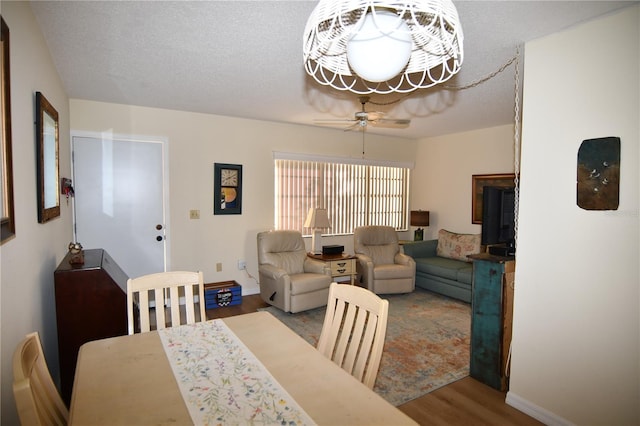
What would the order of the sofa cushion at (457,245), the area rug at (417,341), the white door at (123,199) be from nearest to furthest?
the area rug at (417,341), the white door at (123,199), the sofa cushion at (457,245)

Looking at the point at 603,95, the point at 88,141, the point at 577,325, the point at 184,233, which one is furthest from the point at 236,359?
the point at 88,141

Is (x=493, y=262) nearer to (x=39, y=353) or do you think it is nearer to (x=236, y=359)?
(x=236, y=359)

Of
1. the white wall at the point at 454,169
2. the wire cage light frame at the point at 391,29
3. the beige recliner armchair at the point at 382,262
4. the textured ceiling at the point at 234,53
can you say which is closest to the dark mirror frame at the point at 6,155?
the textured ceiling at the point at 234,53

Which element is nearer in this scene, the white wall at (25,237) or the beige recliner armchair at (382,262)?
the white wall at (25,237)

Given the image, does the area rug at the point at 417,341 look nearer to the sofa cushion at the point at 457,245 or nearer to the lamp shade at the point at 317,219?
the sofa cushion at the point at 457,245

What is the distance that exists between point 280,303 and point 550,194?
2921mm

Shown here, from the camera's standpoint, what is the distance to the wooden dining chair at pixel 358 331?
4.83ft

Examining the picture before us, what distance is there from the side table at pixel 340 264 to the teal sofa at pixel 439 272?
107 cm

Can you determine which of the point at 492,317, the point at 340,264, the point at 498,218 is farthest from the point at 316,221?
the point at 492,317

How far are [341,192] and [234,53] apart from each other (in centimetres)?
340

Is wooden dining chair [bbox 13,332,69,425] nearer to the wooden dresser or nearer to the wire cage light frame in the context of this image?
the wire cage light frame

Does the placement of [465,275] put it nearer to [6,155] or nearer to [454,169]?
[454,169]

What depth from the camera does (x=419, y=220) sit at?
19.4 ft

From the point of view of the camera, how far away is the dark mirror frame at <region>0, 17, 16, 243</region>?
4.78 ft
